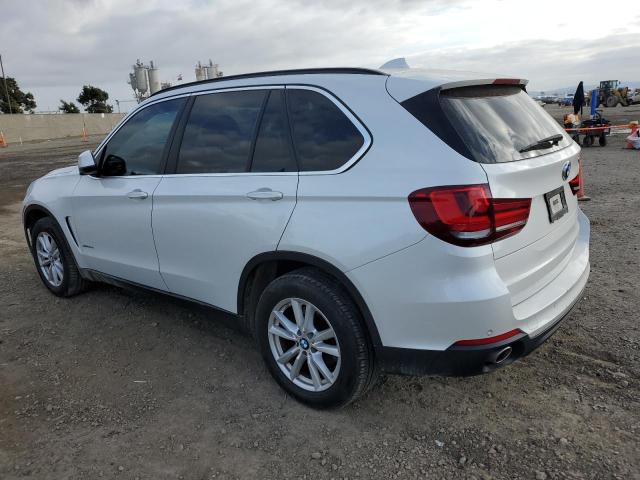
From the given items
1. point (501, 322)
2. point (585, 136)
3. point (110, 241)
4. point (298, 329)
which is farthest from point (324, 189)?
point (585, 136)

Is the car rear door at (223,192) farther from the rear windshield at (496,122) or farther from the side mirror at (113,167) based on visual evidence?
the rear windshield at (496,122)

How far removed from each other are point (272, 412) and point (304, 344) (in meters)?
0.47

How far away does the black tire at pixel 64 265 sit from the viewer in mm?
4680

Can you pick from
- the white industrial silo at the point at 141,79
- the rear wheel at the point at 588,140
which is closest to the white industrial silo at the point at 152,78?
the white industrial silo at the point at 141,79

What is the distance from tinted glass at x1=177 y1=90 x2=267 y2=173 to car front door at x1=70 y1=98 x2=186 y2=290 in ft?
0.78

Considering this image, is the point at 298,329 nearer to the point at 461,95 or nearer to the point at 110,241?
the point at 461,95

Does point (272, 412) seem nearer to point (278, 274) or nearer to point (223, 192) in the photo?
point (278, 274)

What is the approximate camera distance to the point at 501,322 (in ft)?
7.68

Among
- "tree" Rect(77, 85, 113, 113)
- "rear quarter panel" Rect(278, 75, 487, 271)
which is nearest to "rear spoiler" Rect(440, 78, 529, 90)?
"rear quarter panel" Rect(278, 75, 487, 271)

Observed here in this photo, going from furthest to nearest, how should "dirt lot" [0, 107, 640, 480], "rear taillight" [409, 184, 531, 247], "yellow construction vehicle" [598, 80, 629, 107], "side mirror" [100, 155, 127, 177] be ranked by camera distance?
1. "yellow construction vehicle" [598, 80, 629, 107]
2. "side mirror" [100, 155, 127, 177]
3. "dirt lot" [0, 107, 640, 480]
4. "rear taillight" [409, 184, 531, 247]

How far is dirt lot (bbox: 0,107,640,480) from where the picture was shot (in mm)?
2549

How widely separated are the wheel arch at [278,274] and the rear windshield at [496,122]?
34.4 inches

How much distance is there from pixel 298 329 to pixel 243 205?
775 millimetres

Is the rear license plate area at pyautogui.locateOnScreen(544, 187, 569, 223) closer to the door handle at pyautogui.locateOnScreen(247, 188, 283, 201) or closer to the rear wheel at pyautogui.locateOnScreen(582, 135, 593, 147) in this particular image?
the door handle at pyautogui.locateOnScreen(247, 188, 283, 201)
